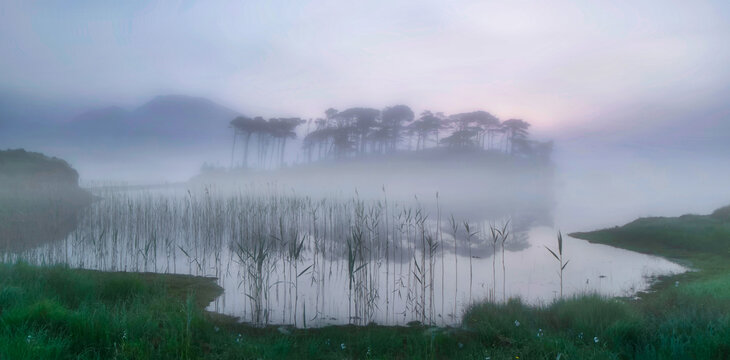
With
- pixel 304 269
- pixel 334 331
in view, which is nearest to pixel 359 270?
pixel 304 269

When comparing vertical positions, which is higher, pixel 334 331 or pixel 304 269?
pixel 304 269

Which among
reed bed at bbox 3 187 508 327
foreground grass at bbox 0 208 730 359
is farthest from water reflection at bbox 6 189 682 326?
foreground grass at bbox 0 208 730 359

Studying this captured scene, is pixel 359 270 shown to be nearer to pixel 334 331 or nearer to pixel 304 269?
pixel 304 269

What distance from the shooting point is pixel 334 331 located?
473cm

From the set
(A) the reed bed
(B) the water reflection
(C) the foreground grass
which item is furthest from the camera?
(B) the water reflection

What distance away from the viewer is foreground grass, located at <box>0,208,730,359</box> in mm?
3232

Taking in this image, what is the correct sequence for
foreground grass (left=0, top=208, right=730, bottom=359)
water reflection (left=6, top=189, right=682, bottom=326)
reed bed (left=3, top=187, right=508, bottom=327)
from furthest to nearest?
water reflection (left=6, top=189, right=682, bottom=326), reed bed (left=3, top=187, right=508, bottom=327), foreground grass (left=0, top=208, right=730, bottom=359)

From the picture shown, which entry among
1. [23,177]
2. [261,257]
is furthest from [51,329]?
[23,177]

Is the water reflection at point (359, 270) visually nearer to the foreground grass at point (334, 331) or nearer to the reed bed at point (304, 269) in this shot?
the reed bed at point (304, 269)

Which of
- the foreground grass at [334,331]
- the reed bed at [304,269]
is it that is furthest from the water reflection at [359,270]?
the foreground grass at [334,331]

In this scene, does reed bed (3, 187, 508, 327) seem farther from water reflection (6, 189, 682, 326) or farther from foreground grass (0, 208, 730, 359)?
foreground grass (0, 208, 730, 359)

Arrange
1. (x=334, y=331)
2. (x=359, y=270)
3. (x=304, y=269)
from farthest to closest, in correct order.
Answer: (x=304, y=269), (x=359, y=270), (x=334, y=331)

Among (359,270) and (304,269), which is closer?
(359,270)

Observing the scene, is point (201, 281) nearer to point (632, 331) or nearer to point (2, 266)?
point (2, 266)
